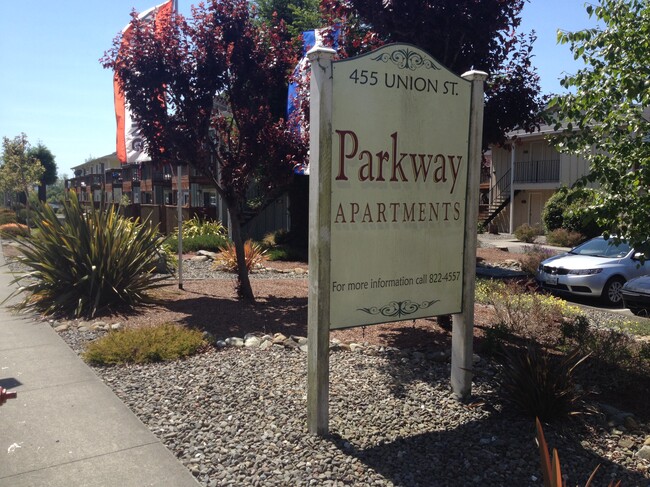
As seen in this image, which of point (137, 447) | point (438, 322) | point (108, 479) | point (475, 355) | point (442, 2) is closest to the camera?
point (108, 479)

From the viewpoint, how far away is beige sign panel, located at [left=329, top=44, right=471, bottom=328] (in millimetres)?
4672

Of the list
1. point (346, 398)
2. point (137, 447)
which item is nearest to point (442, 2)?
point (346, 398)

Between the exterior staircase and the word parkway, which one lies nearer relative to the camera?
the word parkway

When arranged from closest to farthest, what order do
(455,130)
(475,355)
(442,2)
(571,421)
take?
1. (571,421)
2. (455,130)
3. (475,355)
4. (442,2)

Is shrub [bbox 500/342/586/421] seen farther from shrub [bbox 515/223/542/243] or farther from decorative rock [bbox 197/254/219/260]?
shrub [bbox 515/223/542/243]

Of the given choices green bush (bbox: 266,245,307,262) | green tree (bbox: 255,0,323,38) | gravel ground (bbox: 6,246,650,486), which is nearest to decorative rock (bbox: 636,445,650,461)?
gravel ground (bbox: 6,246,650,486)

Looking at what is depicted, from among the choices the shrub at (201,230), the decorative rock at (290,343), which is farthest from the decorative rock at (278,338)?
the shrub at (201,230)

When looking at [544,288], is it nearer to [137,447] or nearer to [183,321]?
[183,321]

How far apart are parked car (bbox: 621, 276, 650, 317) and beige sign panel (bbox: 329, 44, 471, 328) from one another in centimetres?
680

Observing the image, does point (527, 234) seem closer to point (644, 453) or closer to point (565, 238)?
point (565, 238)

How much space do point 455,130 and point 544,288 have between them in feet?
29.2

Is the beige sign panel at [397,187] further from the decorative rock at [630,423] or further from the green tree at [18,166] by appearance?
the green tree at [18,166]

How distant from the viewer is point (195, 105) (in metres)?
9.98

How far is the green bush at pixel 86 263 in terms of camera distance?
947 centimetres
